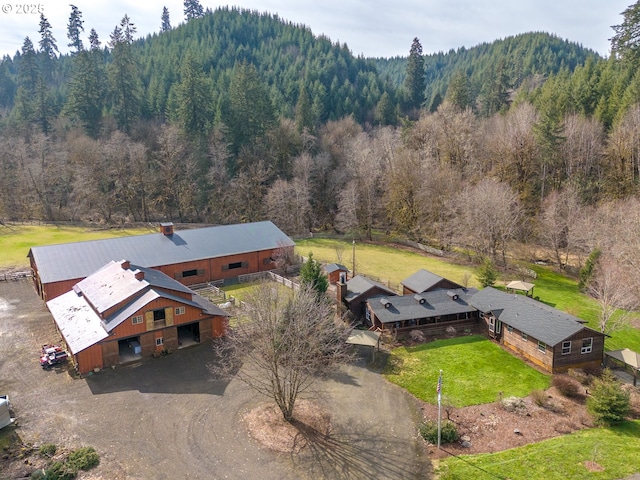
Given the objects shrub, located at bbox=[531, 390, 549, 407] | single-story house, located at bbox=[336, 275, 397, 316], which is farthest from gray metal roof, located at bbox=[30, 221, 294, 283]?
shrub, located at bbox=[531, 390, 549, 407]

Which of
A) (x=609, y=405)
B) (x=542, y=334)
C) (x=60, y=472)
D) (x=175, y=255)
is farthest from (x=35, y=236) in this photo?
(x=609, y=405)


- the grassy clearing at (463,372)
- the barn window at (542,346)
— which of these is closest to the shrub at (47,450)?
the grassy clearing at (463,372)

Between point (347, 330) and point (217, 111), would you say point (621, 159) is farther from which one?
point (217, 111)

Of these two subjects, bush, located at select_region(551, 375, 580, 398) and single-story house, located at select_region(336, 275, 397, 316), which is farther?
single-story house, located at select_region(336, 275, 397, 316)

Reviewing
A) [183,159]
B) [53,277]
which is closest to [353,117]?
[183,159]

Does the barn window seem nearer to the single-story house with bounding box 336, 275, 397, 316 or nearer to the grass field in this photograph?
the grass field

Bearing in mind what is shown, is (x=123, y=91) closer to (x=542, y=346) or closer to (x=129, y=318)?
(x=129, y=318)
